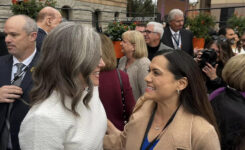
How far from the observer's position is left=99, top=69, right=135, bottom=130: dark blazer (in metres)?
2.55

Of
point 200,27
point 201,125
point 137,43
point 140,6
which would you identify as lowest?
point 201,125

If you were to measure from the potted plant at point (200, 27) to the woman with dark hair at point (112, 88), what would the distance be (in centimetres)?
336

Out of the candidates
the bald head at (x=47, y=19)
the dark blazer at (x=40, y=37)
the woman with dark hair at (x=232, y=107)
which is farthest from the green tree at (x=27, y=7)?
the woman with dark hair at (x=232, y=107)

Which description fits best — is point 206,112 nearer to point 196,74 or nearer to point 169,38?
point 196,74

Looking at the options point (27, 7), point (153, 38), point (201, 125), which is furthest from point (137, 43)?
point (27, 7)

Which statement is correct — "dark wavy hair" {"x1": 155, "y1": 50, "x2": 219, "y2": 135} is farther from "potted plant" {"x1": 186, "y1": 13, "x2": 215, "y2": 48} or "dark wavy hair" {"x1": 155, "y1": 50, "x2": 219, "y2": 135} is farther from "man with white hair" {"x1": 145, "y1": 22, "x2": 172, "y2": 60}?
"potted plant" {"x1": 186, "y1": 13, "x2": 215, "y2": 48}

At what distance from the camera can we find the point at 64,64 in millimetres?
1275

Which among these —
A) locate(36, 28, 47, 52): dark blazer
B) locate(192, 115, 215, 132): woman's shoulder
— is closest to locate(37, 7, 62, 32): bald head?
locate(36, 28, 47, 52): dark blazer

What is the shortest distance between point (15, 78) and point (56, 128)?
91 cm

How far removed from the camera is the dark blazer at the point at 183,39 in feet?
16.2

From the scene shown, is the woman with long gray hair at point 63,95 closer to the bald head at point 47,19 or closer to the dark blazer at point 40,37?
the dark blazer at point 40,37

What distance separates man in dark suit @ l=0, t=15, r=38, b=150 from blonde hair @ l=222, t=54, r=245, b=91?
5.17 feet

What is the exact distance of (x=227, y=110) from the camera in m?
1.87

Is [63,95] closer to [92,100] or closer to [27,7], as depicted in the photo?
[92,100]
